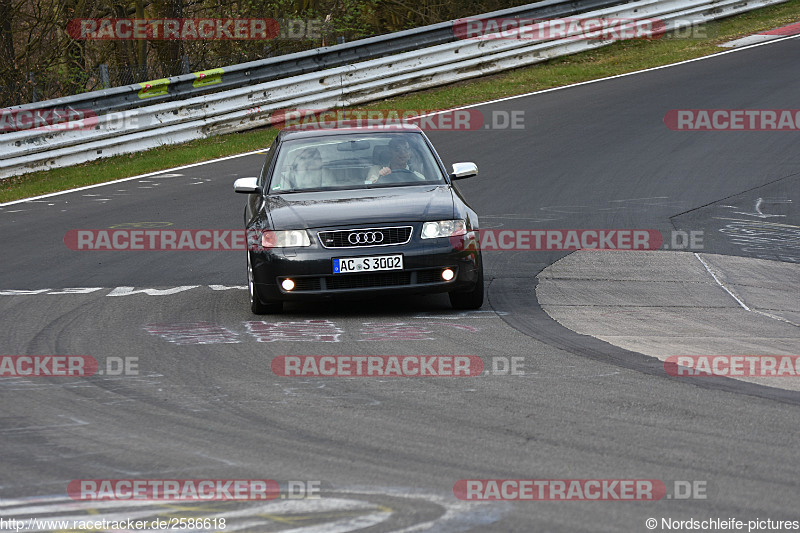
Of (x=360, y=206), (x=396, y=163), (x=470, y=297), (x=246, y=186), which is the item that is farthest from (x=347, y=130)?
(x=470, y=297)

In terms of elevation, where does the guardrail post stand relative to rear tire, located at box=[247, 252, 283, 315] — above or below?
above

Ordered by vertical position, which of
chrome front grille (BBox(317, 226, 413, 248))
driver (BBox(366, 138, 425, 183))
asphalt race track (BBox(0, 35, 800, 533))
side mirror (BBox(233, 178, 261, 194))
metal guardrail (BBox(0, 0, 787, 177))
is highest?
metal guardrail (BBox(0, 0, 787, 177))

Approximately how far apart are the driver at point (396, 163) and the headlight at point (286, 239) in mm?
1155

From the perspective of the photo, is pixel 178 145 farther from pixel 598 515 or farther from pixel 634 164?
pixel 598 515

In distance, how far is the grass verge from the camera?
57.4ft

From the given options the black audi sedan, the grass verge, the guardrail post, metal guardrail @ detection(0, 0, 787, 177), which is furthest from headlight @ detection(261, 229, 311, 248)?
the guardrail post

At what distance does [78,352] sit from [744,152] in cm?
1203

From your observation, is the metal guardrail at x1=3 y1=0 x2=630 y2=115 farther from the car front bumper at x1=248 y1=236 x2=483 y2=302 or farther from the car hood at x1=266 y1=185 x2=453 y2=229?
the car front bumper at x1=248 y1=236 x2=483 y2=302

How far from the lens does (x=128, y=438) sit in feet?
17.1

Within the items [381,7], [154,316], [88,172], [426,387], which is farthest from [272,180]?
[381,7]

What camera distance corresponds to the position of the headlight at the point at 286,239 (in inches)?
335

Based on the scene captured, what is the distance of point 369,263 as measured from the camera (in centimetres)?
838

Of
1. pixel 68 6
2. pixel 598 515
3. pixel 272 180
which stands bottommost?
pixel 598 515

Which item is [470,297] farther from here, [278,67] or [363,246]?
[278,67]
